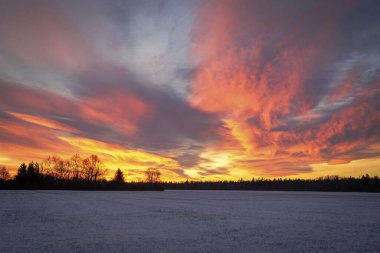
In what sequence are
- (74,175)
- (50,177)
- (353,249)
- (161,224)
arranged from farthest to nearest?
(74,175) < (50,177) < (161,224) < (353,249)

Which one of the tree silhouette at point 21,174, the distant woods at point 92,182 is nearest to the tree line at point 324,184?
the distant woods at point 92,182

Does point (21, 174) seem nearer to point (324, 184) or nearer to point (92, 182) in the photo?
point (92, 182)

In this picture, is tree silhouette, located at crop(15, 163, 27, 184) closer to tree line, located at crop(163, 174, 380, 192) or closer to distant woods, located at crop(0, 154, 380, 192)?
distant woods, located at crop(0, 154, 380, 192)

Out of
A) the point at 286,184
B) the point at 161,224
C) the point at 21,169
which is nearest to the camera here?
the point at 161,224

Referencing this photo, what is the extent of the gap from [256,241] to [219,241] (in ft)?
3.58

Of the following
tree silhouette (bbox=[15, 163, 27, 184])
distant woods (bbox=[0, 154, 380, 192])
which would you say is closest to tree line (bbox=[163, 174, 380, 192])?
distant woods (bbox=[0, 154, 380, 192])

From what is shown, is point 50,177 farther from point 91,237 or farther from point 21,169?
point 91,237

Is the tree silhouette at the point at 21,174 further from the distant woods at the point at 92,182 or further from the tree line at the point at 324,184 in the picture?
the tree line at the point at 324,184

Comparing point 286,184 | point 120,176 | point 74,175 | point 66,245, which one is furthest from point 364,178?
point 66,245

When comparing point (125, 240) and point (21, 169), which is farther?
point (21, 169)

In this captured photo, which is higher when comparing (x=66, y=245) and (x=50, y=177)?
(x=50, y=177)

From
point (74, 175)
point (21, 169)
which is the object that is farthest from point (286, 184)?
point (21, 169)

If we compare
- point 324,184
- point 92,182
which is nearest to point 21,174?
point 92,182

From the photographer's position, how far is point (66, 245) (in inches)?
294
